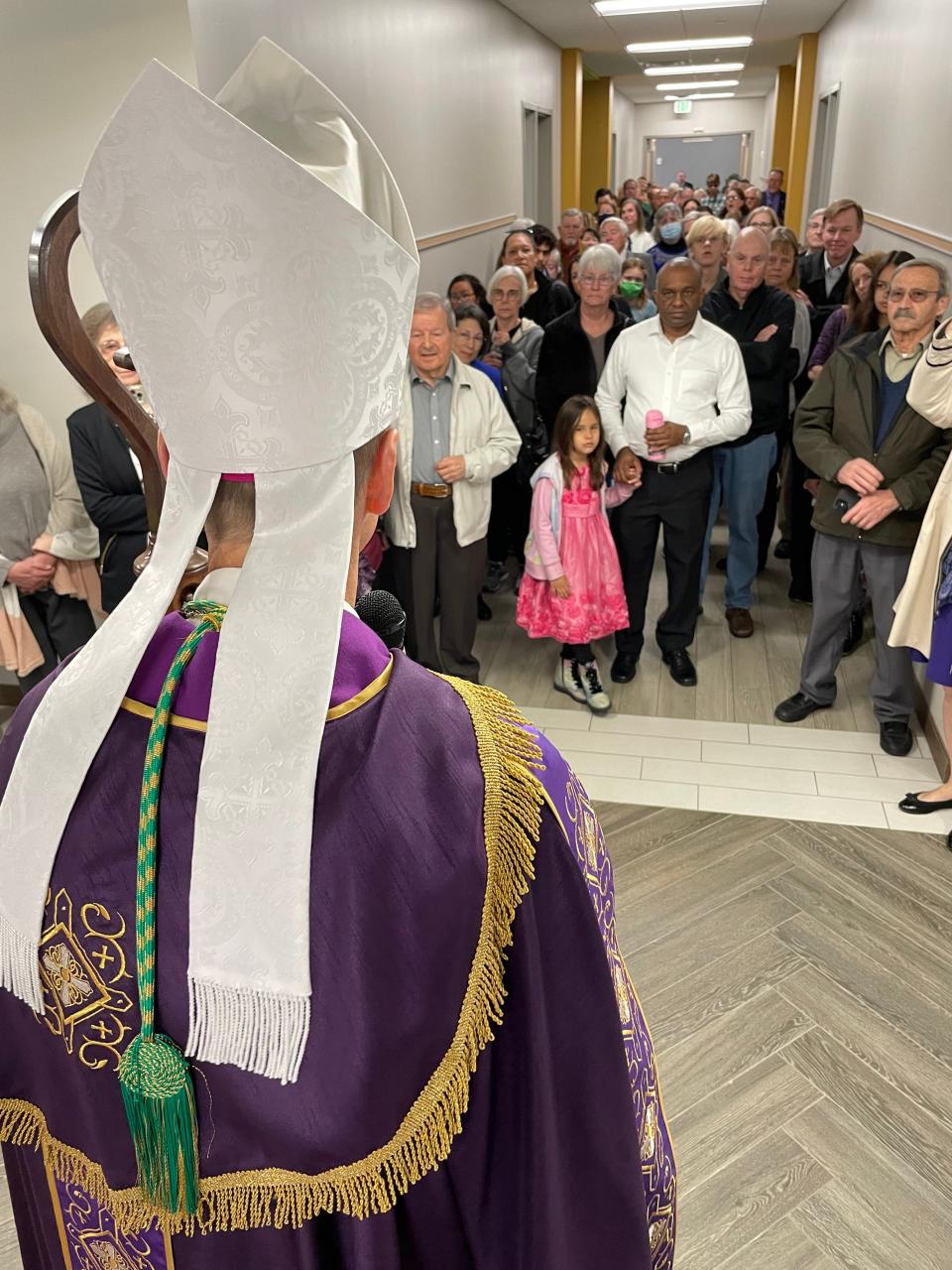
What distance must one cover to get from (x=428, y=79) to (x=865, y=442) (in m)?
4.40

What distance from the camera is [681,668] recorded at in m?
3.92

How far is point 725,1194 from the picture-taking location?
193cm

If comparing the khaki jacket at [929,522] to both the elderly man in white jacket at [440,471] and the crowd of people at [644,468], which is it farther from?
the elderly man in white jacket at [440,471]

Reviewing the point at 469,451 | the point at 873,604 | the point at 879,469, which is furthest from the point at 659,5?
the point at 873,604

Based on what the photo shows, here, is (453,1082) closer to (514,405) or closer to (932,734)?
(932,734)

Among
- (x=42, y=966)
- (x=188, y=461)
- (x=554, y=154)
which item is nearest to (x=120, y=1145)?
(x=42, y=966)

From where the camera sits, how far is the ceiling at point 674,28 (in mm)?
9203

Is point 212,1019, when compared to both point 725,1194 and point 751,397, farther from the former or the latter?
point 751,397

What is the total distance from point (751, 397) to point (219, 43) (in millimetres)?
2379

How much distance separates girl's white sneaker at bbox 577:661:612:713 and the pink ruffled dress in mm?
151

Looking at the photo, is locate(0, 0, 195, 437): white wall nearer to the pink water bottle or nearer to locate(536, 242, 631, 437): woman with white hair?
locate(536, 242, 631, 437): woman with white hair

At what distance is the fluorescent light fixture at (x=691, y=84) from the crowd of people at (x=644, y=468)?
14.8 m

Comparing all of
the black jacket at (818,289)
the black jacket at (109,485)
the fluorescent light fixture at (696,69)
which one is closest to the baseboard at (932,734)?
the black jacket at (818,289)

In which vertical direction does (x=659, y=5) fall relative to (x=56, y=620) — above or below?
above
